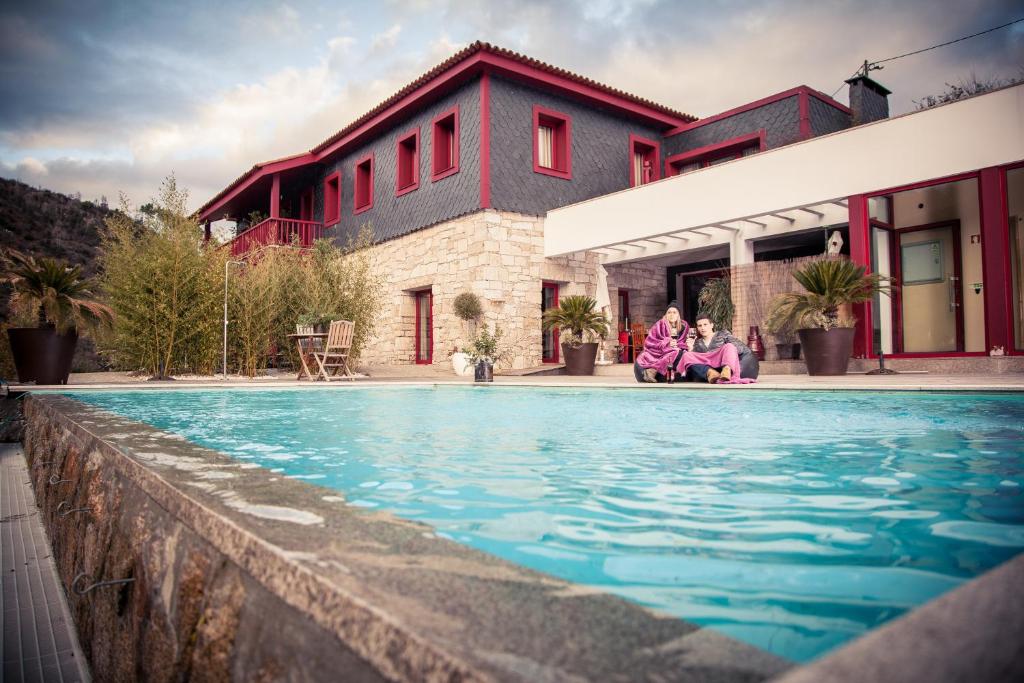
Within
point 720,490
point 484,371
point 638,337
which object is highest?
point 638,337

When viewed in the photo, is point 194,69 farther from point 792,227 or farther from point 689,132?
point 792,227

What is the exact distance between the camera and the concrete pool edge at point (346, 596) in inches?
27.0

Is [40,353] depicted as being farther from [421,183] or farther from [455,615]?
[455,615]

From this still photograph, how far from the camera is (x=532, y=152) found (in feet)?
41.4

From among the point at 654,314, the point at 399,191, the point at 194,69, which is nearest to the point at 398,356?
the point at 399,191

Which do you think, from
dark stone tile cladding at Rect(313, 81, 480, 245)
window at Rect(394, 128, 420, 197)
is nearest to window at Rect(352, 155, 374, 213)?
dark stone tile cladding at Rect(313, 81, 480, 245)

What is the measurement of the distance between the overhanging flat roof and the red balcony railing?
743cm

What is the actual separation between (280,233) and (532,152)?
7.64 meters

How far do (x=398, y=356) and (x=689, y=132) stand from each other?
868 cm

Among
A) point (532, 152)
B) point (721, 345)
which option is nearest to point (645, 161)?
point (532, 152)

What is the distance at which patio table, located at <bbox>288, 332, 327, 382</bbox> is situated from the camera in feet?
32.5

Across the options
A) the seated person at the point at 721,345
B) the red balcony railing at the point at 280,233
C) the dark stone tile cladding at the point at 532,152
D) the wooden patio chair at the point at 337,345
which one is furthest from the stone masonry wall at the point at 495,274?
the seated person at the point at 721,345

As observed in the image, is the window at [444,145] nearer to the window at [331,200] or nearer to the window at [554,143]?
the window at [554,143]

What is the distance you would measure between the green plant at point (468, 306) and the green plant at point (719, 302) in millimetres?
4570
